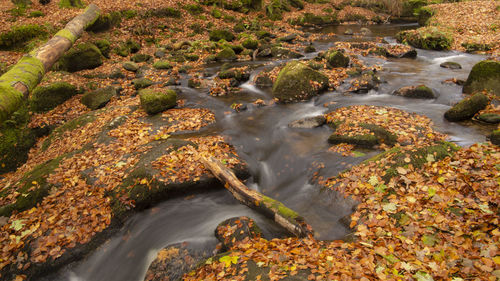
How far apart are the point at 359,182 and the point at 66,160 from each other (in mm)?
7789

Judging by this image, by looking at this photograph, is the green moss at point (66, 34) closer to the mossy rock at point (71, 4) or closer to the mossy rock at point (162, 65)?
the mossy rock at point (162, 65)

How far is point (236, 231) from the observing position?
476 cm

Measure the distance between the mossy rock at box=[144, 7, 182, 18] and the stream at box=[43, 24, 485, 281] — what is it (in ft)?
35.5

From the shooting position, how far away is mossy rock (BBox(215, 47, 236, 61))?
1623 cm

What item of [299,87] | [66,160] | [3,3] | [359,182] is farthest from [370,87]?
[3,3]

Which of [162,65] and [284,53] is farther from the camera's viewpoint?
[284,53]

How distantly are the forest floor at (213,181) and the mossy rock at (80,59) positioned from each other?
3.77 feet

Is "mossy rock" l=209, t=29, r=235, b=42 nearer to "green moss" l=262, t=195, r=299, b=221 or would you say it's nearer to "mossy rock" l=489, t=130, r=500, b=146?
"green moss" l=262, t=195, r=299, b=221

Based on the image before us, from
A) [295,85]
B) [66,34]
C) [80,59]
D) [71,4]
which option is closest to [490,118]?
[295,85]

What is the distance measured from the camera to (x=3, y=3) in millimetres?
16703

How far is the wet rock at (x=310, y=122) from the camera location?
8.61 meters

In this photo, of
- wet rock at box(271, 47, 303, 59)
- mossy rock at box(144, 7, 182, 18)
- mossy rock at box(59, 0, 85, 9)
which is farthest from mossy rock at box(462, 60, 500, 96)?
mossy rock at box(59, 0, 85, 9)

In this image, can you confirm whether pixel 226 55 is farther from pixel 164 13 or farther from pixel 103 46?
pixel 164 13

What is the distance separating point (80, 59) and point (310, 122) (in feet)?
40.6
